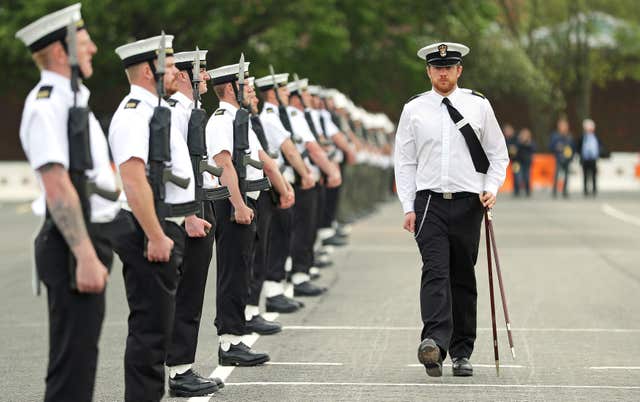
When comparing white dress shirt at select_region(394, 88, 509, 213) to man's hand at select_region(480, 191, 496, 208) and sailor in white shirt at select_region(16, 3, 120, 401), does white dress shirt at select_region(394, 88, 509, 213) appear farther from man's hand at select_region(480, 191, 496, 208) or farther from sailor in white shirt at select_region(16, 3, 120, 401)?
sailor in white shirt at select_region(16, 3, 120, 401)

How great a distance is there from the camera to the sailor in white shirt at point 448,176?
31.9 ft

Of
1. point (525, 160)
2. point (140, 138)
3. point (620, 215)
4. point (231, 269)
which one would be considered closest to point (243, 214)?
point (231, 269)

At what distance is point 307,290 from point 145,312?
741cm

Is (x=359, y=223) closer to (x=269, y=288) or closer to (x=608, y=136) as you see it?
(x=269, y=288)

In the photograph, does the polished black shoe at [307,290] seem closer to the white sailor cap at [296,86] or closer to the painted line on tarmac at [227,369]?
the painted line on tarmac at [227,369]

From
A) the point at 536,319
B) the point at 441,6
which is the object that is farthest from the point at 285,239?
the point at 441,6

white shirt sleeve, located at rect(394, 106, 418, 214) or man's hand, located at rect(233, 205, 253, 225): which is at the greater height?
white shirt sleeve, located at rect(394, 106, 418, 214)

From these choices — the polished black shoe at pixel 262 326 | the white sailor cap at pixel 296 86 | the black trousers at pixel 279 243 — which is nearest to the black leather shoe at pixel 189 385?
the polished black shoe at pixel 262 326

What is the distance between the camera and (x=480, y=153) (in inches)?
384

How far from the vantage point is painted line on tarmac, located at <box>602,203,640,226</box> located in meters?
29.0

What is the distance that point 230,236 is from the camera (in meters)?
10.3

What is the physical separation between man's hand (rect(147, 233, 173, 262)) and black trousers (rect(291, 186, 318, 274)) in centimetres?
753

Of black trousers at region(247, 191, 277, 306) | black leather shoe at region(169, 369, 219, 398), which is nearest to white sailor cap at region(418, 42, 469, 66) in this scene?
black trousers at region(247, 191, 277, 306)

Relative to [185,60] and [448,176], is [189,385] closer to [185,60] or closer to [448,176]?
[185,60]
